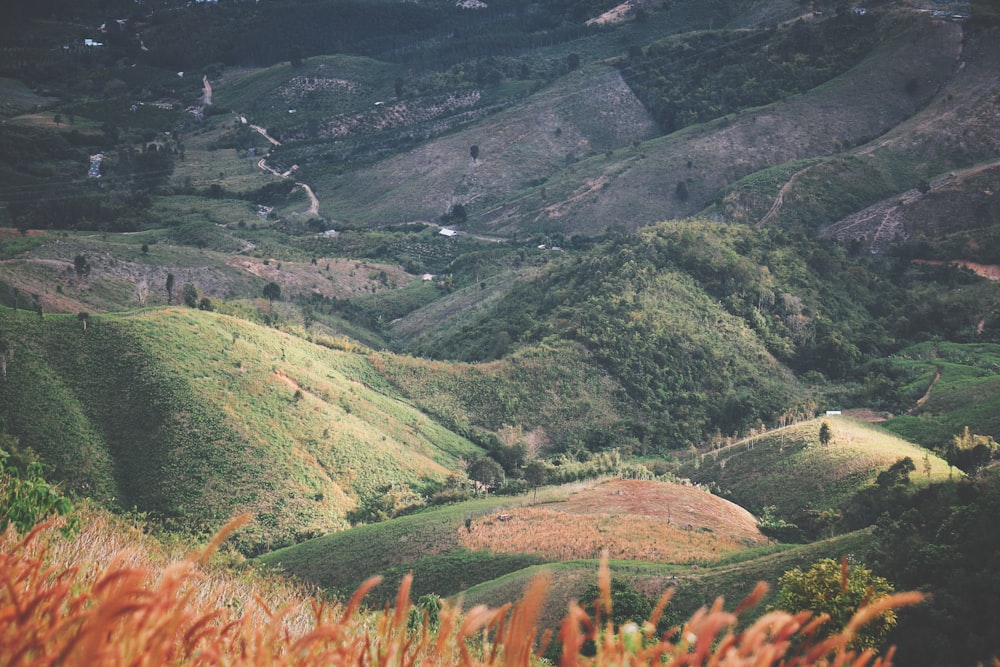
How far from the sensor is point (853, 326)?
66812 mm

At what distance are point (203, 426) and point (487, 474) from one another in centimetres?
1624

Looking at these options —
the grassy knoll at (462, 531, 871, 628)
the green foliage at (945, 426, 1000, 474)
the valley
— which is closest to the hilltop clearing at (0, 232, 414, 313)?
the valley

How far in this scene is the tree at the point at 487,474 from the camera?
149 feet

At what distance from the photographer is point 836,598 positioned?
1382cm

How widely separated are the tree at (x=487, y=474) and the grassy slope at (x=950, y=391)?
24.6 metres

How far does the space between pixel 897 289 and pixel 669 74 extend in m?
68.6

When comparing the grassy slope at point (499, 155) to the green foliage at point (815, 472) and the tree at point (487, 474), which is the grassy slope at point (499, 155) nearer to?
the tree at point (487, 474)

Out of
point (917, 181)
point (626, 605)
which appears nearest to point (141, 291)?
point (626, 605)

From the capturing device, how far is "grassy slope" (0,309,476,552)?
3584 cm

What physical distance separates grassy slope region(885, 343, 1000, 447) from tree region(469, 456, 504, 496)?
24.6 meters

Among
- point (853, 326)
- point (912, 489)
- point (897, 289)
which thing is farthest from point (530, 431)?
point (897, 289)

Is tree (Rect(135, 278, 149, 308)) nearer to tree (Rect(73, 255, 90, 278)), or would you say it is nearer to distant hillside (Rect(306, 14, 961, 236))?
tree (Rect(73, 255, 90, 278))

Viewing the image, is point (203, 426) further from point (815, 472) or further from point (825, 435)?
point (825, 435)

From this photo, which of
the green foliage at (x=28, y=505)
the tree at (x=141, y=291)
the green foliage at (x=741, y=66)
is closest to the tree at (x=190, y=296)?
the tree at (x=141, y=291)
